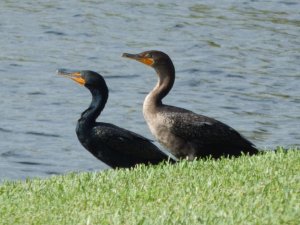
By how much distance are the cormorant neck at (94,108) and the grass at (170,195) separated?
5.70ft

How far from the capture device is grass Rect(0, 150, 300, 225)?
8352 millimetres

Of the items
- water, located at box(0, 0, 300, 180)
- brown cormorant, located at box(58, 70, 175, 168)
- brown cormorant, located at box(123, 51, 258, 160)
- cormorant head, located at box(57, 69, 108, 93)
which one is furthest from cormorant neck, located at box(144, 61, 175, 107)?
water, located at box(0, 0, 300, 180)

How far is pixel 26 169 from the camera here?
15.9 m

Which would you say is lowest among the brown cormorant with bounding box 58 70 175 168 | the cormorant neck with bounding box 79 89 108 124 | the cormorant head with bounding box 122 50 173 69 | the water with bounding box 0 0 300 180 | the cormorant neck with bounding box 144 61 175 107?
the water with bounding box 0 0 300 180

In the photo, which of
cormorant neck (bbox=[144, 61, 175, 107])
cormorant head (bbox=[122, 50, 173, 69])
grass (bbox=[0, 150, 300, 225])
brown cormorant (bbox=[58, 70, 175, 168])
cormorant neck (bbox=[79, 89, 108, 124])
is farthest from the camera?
cormorant head (bbox=[122, 50, 173, 69])

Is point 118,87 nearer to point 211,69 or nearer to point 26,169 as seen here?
point 211,69

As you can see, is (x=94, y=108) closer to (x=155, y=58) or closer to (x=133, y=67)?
(x=155, y=58)

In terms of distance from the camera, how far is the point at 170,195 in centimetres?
920

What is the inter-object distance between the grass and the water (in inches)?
207

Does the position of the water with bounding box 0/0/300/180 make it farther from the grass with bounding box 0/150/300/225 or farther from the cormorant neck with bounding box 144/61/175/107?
the grass with bounding box 0/150/300/225

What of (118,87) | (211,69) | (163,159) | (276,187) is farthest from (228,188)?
(211,69)

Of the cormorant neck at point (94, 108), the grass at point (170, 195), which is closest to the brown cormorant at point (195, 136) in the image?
the cormorant neck at point (94, 108)

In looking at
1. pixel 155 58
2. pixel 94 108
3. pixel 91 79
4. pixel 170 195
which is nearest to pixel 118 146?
pixel 94 108

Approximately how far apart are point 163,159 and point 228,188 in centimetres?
273
